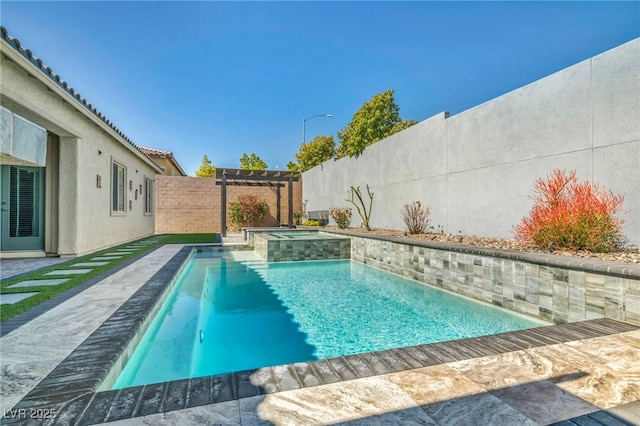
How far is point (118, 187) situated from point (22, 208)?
3.21 m

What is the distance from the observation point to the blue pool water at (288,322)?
318cm

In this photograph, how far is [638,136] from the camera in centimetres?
459

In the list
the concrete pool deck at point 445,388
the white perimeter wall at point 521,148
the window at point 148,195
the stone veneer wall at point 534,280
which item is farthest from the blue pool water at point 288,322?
the window at point 148,195

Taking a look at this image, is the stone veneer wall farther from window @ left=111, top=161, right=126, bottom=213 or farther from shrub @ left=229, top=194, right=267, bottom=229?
shrub @ left=229, top=194, right=267, bottom=229

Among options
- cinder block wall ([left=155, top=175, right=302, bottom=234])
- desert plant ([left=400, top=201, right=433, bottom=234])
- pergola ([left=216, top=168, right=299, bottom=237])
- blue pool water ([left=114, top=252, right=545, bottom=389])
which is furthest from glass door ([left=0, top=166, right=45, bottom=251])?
desert plant ([left=400, top=201, right=433, bottom=234])

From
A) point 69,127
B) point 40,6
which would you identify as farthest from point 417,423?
point 40,6

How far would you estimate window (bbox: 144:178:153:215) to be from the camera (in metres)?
14.1

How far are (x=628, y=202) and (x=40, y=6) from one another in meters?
12.4

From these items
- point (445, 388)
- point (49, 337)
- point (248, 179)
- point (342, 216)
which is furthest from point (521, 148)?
point (248, 179)

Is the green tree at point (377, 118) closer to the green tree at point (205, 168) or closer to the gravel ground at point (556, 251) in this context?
the gravel ground at point (556, 251)

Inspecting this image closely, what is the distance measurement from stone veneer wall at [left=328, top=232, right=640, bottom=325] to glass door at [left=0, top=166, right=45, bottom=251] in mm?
8832

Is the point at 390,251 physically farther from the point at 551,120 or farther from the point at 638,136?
the point at 638,136

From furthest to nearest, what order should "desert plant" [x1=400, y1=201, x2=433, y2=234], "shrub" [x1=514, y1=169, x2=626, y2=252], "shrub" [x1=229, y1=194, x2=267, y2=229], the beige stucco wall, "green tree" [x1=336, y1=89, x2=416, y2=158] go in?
"green tree" [x1=336, y1=89, x2=416, y2=158] → "shrub" [x1=229, y1=194, x2=267, y2=229] → "desert plant" [x1=400, y1=201, x2=433, y2=234] → the beige stucco wall → "shrub" [x1=514, y1=169, x2=626, y2=252]

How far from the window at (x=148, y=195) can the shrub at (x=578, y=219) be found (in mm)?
14554
